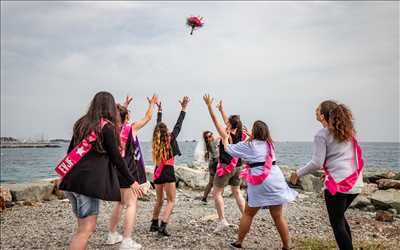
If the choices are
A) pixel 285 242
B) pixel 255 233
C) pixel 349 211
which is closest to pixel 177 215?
pixel 255 233

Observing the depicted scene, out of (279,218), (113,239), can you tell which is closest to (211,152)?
(113,239)

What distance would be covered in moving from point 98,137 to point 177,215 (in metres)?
5.52

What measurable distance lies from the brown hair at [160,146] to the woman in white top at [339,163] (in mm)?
3130

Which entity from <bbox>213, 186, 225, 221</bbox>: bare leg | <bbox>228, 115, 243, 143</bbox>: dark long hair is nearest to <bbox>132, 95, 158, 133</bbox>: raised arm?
<bbox>228, 115, 243, 143</bbox>: dark long hair

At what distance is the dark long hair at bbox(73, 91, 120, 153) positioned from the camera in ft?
13.8

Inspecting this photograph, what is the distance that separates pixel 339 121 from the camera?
4.71m

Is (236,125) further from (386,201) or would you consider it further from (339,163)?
(386,201)

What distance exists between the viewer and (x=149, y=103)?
6.16m

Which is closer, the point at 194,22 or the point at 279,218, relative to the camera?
the point at 279,218

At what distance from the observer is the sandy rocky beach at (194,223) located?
6.66 meters

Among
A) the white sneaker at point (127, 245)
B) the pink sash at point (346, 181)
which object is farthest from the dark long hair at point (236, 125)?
the white sneaker at point (127, 245)

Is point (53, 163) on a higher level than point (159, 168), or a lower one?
lower

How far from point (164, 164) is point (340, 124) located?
3575 mm

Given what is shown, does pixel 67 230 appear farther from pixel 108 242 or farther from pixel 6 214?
pixel 6 214
